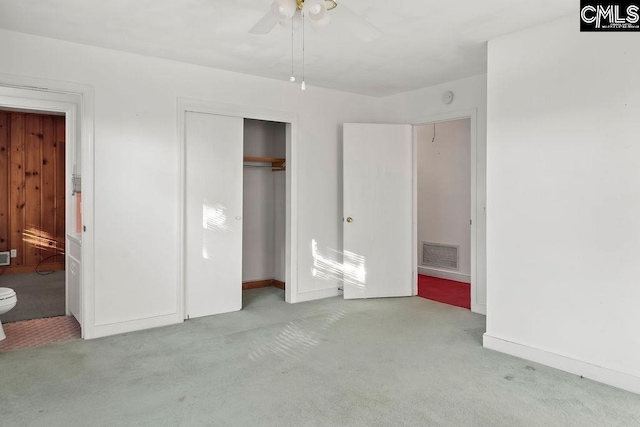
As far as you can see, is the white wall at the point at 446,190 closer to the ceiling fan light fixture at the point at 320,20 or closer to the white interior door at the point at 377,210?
the white interior door at the point at 377,210

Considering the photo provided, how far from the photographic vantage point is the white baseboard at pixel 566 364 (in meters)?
2.52

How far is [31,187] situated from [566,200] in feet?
21.6

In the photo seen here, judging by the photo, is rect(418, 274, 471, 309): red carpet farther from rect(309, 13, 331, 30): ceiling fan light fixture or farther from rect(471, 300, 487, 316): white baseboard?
rect(309, 13, 331, 30): ceiling fan light fixture

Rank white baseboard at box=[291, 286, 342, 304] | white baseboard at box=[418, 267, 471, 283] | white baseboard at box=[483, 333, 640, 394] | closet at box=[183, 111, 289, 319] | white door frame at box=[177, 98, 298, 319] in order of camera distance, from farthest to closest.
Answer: white baseboard at box=[418, 267, 471, 283]
white baseboard at box=[291, 286, 342, 304]
closet at box=[183, 111, 289, 319]
white door frame at box=[177, 98, 298, 319]
white baseboard at box=[483, 333, 640, 394]

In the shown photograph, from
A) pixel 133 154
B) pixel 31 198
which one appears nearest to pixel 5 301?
pixel 133 154

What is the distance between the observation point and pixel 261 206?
5.22 meters

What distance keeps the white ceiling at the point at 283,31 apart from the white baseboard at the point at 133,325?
2236mm

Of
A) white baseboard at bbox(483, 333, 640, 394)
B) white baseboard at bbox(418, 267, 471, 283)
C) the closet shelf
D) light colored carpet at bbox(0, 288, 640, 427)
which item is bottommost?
light colored carpet at bbox(0, 288, 640, 427)

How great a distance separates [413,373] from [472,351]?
654 mm

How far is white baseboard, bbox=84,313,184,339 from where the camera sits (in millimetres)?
3430

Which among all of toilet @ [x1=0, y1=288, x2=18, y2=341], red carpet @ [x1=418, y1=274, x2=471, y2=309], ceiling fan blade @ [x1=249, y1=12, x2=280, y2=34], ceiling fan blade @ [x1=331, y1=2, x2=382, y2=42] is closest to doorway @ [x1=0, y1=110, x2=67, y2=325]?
toilet @ [x1=0, y1=288, x2=18, y2=341]

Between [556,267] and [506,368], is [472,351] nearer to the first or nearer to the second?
[506,368]

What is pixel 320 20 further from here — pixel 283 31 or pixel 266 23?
pixel 283 31

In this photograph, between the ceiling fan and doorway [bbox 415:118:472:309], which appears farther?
doorway [bbox 415:118:472:309]
